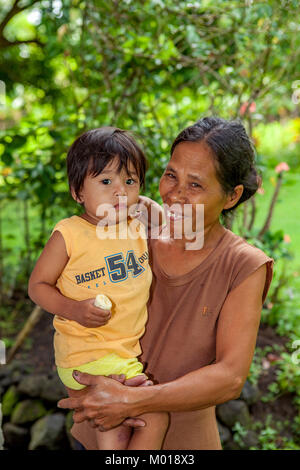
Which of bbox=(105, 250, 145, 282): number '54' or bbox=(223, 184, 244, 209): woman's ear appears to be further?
bbox=(223, 184, 244, 209): woman's ear

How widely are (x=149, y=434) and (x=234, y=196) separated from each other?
0.76 meters

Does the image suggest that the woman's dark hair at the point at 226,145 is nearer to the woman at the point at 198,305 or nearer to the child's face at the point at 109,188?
the woman at the point at 198,305

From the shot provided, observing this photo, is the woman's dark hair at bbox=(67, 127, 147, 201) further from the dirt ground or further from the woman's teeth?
the dirt ground

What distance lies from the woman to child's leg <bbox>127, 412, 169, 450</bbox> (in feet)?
0.17

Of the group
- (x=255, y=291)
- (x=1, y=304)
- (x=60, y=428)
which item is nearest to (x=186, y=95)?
(x=1, y=304)

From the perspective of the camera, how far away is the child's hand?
1357 millimetres

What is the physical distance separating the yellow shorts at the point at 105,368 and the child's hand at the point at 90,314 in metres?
0.17

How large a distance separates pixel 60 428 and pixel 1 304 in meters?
1.49

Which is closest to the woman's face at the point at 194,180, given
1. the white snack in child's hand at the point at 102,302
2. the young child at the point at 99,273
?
the young child at the point at 99,273

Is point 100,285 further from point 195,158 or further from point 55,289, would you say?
point 195,158

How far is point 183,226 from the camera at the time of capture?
160 cm

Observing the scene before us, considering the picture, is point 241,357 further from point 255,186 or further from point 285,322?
point 285,322

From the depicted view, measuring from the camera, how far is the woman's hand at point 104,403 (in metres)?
1.40

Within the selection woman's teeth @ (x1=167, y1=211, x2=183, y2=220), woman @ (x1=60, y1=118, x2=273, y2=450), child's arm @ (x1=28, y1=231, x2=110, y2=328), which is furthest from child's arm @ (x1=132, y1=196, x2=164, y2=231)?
child's arm @ (x1=28, y1=231, x2=110, y2=328)
